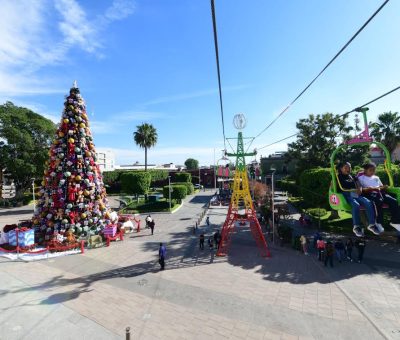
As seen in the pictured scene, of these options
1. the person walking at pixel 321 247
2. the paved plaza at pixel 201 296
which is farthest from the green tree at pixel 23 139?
the person walking at pixel 321 247

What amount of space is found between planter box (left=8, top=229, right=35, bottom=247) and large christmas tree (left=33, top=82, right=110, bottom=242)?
1139 mm

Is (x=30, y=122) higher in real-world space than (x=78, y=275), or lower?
higher

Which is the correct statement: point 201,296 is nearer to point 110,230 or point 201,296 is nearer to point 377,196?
point 377,196

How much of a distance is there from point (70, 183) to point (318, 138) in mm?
27673

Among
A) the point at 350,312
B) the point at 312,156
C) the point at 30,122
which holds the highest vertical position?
the point at 30,122

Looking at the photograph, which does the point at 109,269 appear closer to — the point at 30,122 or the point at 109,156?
the point at 30,122

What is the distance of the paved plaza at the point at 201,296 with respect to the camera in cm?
966

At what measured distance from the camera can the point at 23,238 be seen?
2011cm

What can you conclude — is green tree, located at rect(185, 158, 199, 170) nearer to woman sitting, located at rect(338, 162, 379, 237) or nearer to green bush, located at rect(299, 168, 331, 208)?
green bush, located at rect(299, 168, 331, 208)

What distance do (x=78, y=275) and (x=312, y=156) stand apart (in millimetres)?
28811

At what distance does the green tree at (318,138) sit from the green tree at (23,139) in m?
36.5

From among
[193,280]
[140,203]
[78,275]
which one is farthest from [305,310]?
[140,203]

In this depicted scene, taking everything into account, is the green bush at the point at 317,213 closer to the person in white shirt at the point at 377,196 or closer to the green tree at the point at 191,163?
the person in white shirt at the point at 377,196

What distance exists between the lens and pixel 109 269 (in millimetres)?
16234
